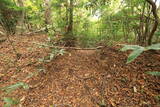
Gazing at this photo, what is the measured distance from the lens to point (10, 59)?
9.33 feet

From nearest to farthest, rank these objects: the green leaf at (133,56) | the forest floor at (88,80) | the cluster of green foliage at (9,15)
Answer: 1. the green leaf at (133,56)
2. the forest floor at (88,80)
3. the cluster of green foliage at (9,15)

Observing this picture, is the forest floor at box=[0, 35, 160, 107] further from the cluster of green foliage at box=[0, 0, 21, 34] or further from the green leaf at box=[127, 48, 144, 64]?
the cluster of green foliage at box=[0, 0, 21, 34]

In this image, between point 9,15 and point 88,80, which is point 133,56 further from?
point 9,15

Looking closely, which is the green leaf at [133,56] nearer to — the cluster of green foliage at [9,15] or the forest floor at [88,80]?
the forest floor at [88,80]

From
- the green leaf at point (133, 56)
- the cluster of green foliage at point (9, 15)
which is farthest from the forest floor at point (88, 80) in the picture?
the cluster of green foliage at point (9, 15)

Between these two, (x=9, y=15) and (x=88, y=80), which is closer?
(x=88, y=80)

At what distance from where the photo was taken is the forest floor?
5.28 ft

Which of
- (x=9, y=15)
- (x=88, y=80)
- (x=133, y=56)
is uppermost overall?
(x=9, y=15)

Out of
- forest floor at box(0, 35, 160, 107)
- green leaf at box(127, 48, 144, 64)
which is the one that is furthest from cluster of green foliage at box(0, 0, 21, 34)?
green leaf at box(127, 48, 144, 64)

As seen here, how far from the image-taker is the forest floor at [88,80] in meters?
1.61

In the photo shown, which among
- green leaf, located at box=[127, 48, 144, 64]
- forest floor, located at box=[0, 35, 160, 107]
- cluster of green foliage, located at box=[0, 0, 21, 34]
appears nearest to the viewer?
green leaf, located at box=[127, 48, 144, 64]

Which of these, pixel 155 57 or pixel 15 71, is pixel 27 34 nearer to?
pixel 15 71

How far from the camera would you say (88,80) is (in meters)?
1.99

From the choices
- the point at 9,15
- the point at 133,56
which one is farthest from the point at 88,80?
the point at 9,15
